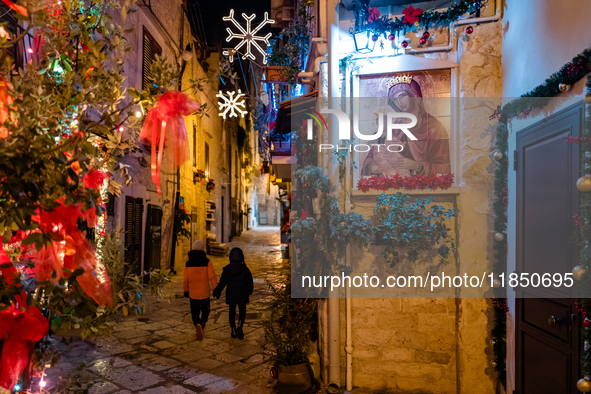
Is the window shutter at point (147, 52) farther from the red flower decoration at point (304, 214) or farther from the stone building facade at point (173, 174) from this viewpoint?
the red flower decoration at point (304, 214)

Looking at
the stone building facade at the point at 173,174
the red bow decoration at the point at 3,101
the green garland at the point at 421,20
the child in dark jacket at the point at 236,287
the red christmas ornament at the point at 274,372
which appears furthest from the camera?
the stone building facade at the point at 173,174

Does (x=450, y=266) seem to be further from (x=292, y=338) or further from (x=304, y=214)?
(x=292, y=338)

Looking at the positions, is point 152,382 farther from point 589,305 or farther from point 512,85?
point 512,85

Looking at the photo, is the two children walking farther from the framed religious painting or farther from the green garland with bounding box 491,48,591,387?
the green garland with bounding box 491,48,591,387

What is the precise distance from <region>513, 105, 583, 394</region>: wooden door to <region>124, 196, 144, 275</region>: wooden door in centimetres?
819

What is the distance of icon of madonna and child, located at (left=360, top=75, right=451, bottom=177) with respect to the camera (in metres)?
5.06

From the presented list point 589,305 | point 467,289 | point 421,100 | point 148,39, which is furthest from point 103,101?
point 148,39

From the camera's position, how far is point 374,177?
495 cm

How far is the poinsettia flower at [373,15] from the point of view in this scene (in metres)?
4.91

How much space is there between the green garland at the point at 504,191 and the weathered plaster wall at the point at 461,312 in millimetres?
147

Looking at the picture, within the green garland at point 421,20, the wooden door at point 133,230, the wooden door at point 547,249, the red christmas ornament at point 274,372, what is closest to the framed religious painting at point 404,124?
the green garland at point 421,20

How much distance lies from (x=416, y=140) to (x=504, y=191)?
3.93 feet

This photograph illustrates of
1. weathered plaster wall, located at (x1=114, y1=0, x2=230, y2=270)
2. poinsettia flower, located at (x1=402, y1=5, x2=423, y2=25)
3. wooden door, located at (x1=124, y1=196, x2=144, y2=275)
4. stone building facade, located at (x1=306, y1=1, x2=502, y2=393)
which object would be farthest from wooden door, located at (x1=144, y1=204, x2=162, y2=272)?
poinsettia flower, located at (x1=402, y1=5, x2=423, y2=25)

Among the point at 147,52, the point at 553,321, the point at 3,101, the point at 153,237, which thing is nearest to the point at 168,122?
the point at 3,101
